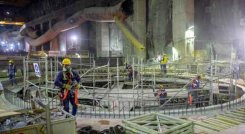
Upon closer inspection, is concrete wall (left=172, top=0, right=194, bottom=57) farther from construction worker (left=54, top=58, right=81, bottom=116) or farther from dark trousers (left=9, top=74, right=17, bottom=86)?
construction worker (left=54, top=58, right=81, bottom=116)

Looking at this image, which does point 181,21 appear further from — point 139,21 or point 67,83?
point 67,83

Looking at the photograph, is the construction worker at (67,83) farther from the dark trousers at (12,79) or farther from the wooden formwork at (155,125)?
the dark trousers at (12,79)

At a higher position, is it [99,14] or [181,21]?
[99,14]

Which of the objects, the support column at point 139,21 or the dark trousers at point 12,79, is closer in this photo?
the dark trousers at point 12,79

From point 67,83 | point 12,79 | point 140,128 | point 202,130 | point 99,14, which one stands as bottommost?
point 202,130

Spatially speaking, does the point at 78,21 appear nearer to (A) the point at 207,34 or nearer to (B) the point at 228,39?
(A) the point at 207,34

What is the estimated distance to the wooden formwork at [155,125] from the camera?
5645 millimetres

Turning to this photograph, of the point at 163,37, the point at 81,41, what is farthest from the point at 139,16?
the point at 81,41

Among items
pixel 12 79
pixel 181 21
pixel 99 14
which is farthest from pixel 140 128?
pixel 99 14

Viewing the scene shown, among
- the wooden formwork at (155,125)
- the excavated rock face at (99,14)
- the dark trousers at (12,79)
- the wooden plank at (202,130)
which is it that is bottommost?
the wooden plank at (202,130)

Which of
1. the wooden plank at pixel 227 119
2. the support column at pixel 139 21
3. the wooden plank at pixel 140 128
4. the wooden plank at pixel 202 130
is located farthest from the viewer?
the support column at pixel 139 21

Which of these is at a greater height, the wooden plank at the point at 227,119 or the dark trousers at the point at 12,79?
the dark trousers at the point at 12,79

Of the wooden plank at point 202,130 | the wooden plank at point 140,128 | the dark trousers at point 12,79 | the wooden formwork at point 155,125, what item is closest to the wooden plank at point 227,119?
the wooden plank at point 202,130

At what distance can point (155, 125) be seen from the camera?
6.71 meters
